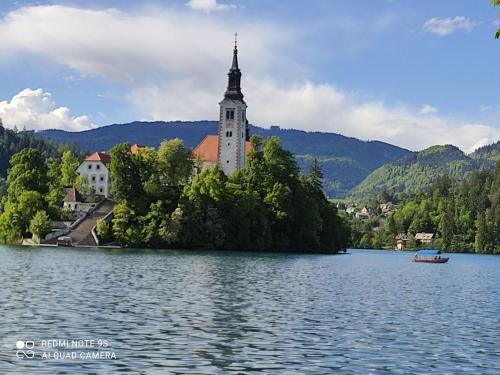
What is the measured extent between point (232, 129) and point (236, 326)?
4761 inches

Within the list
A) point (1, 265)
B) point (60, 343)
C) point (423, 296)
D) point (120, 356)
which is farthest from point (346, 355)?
point (1, 265)

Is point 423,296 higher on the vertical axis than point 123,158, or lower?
lower

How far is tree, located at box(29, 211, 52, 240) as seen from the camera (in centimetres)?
11550

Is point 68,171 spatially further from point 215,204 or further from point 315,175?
point 315,175

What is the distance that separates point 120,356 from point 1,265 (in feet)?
140

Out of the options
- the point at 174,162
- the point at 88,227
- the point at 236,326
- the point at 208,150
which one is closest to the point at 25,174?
the point at 88,227

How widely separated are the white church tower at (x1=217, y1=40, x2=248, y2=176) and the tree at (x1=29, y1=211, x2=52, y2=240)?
44.1 m

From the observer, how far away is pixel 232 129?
151 m

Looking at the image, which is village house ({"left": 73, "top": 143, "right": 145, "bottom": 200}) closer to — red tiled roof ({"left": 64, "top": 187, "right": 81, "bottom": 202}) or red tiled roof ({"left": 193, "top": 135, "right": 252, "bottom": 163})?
red tiled roof ({"left": 193, "top": 135, "right": 252, "bottom": 163})

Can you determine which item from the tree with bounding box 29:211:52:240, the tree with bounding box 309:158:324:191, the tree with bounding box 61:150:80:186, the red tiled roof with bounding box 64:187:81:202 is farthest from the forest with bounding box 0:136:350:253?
the tree with bounding box 61:150:80:186

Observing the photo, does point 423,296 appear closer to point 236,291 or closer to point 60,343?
point 236,291

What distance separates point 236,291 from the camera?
4734cm

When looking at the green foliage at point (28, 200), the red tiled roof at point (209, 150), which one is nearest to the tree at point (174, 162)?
the green foliage at point (28, 200)

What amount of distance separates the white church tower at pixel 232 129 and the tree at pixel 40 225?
44051mm
